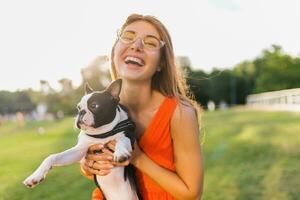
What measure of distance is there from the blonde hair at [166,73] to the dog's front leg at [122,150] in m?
0.49

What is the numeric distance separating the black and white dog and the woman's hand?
24 mm

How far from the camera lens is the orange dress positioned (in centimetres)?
288

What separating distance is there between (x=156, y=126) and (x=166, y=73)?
1.01 ft

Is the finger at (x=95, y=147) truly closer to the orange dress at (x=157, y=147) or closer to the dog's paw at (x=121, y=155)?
the dog's paw at (x=121, y=155)

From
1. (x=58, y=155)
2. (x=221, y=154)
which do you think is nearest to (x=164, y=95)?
(x=58, y=155)

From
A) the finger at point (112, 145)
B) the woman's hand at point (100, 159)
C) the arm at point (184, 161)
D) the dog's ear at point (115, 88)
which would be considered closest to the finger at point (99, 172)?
the woman's hand at point (100, 159)

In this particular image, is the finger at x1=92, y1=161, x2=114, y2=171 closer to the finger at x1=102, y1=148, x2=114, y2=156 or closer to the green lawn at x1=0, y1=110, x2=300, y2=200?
the finger at x1=102, y1=148, x2=114, y2=156

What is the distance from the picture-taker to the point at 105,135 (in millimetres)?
2658

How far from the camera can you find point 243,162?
880 centimetres

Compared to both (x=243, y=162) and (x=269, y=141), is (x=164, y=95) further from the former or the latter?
(x=269, y=141)

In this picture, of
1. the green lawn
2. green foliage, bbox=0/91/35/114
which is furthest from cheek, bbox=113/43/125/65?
green foliage, bbox=0/91/35/114

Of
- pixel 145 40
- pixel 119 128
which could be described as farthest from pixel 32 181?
pixel 145 40

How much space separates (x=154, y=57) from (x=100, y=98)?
1.26 feet

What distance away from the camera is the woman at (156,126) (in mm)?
2836
